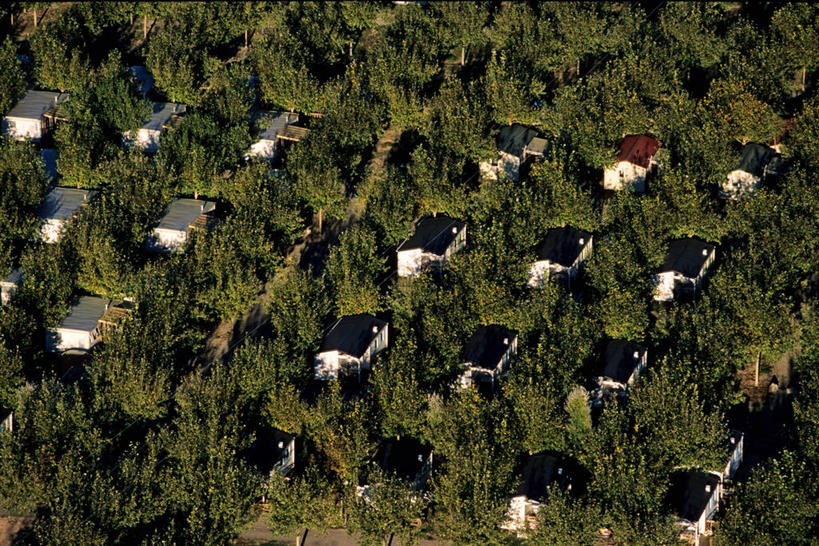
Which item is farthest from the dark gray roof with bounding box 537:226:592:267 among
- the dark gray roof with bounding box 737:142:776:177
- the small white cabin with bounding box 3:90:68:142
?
the small white cabin with bounding box 3:90:68:142

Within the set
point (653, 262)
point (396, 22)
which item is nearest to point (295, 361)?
point (653, 262)

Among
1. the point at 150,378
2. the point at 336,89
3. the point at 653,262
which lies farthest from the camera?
the point at 336,89

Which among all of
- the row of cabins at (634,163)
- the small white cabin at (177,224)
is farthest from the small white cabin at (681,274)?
the small white cabin at (177,224)

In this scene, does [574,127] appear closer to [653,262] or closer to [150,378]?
[653,262]

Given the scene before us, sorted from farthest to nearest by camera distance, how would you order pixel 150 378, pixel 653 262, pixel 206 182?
pixel 206 182 < pixel 653 262 < pixel 150 378

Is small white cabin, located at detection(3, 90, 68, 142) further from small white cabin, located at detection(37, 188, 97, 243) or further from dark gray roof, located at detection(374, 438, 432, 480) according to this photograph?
dark gray roof, located at detection(374, 438, 432, 480)
